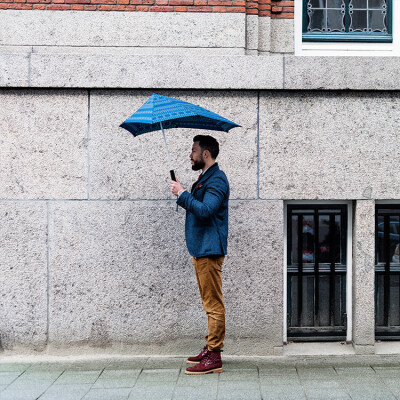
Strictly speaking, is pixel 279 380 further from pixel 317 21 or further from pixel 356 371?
pixel 317 21

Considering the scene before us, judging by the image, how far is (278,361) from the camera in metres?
5.62

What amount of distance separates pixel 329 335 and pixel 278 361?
0.78m

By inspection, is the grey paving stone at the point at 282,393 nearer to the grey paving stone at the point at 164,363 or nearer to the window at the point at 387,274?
the grey paving stone at the point at 164,363

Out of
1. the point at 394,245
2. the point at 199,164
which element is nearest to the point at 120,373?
the point at 199,164

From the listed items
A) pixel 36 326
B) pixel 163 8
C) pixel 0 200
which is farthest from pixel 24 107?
pixel 36 326

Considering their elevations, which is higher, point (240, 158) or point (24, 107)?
point (24, 107)

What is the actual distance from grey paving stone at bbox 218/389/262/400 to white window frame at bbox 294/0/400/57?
3.52 meters

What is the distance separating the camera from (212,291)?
504cm

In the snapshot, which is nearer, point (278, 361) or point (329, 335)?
point (278, 361)

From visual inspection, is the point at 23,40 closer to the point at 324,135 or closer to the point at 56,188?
the point at 56,188

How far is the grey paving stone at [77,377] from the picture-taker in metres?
5.00

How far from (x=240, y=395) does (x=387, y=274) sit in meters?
2.38

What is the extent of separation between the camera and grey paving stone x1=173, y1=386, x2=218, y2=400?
14.9 ft

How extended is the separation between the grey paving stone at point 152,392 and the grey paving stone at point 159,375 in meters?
0.14
